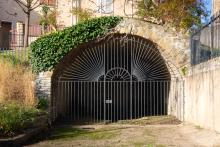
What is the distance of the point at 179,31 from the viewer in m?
19.0

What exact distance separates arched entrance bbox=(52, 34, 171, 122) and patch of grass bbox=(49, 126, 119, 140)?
104 inches

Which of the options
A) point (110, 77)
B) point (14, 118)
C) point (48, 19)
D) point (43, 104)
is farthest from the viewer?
point (48, 19)

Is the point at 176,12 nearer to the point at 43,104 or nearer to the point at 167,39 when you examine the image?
the point at 167,39

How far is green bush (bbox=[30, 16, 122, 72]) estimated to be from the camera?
18.5 metres

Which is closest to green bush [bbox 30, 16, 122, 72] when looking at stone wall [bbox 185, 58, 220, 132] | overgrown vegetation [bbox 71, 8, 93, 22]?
stone wall [bbox 185, 58, 220, 132]

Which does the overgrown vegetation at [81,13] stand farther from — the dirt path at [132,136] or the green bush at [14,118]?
the green bush at [14,118]

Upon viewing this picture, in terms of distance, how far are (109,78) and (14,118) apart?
8373mm

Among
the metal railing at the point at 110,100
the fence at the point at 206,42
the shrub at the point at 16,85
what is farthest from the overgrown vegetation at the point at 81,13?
the shrub at the point at 16,85

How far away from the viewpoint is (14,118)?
1284cm

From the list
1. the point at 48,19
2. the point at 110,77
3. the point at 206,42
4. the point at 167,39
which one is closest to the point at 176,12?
the point at 167,39

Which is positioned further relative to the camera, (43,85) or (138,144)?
(43,85)

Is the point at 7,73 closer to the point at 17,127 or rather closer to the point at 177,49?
the point at 17,127

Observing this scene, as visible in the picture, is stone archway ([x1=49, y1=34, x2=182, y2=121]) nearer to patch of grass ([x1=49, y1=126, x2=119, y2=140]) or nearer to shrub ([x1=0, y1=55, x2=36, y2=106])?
shrub ([x1=0, y1=55, x2=36, y2=106])

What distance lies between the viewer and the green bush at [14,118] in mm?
12398
